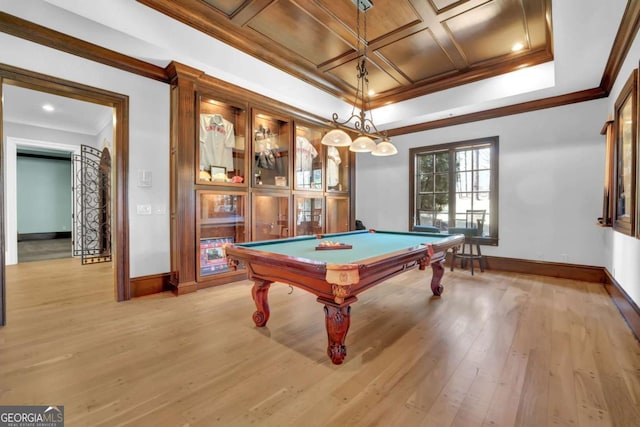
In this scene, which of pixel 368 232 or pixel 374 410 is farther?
pixel 368 232

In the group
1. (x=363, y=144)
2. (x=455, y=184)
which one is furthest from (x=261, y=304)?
(x=455, y=184)

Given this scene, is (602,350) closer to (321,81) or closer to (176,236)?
(176,236)

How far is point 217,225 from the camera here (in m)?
4.15

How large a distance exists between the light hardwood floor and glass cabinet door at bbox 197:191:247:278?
0.71 m

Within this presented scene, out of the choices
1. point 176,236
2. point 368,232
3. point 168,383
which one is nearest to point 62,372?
point 168,383

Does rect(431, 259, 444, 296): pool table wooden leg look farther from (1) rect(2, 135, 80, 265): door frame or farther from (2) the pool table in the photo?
(1) rect(2, 135, 80, 265): door frame

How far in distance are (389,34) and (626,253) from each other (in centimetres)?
365

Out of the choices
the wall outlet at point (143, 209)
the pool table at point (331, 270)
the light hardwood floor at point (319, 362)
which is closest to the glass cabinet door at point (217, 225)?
the wall outlet at point (143, 209)

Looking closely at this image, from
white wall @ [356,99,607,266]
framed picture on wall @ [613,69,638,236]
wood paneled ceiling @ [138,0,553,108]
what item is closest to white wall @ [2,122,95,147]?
wood paneled ceiling @ [138,0,553,108]

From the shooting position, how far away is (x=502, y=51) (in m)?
3.80

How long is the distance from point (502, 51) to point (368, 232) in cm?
317

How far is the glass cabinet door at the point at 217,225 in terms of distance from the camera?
390 centimetres

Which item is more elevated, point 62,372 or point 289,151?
point 289,151

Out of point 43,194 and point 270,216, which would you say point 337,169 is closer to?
point 270,216
